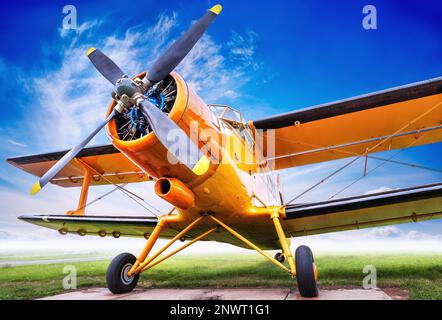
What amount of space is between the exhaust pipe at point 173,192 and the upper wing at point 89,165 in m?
3.54

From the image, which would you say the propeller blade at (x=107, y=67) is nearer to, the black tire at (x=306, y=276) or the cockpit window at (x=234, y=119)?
the cockpit window at (x=234, y=119)

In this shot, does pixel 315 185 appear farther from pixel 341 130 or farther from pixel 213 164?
pixel 213 164

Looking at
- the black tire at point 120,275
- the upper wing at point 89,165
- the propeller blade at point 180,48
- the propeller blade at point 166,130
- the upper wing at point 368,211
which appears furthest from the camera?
the upper wing at point 89,165

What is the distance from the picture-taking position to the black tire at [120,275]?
5.34 m

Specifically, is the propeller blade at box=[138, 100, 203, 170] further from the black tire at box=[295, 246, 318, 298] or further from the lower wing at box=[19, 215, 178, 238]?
the lower wing at box=[19, 215, 178, 238]

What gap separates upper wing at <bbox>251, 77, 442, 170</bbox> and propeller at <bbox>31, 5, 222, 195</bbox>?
119 inches

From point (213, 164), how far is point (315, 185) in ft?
9.27

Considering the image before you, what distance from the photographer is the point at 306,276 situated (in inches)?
174

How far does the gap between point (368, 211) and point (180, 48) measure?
16.1 ft

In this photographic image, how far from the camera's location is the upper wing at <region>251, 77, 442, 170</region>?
6.16 m

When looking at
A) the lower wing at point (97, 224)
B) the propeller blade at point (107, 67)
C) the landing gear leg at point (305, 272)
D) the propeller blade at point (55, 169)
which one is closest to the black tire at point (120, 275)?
the lower wing at point (97, 224)

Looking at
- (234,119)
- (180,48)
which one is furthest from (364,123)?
(180,48)

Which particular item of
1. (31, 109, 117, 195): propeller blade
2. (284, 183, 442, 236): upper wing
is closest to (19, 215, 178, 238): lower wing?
(31, 109, 117, 195): propeller blade

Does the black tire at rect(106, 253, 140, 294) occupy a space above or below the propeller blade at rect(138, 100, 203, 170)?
below
